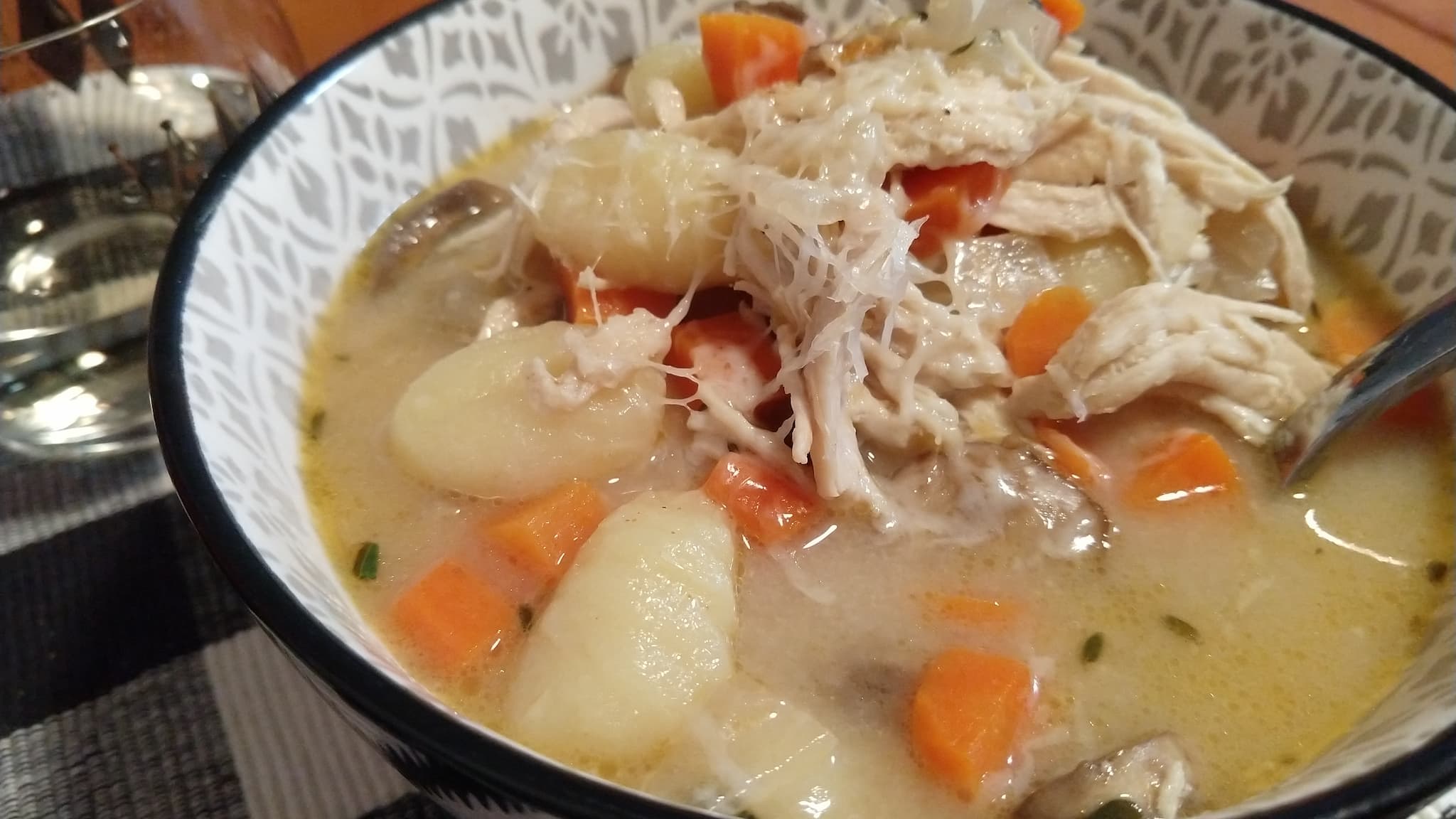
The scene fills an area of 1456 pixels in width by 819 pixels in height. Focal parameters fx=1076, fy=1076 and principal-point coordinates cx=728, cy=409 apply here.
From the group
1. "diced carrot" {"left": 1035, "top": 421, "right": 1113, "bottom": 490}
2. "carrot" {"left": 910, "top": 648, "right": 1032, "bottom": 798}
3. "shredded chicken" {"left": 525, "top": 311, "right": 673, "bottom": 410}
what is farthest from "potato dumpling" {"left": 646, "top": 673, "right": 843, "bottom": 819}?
"diced carrot" {"left": 1035, "top": 421, "right": 1113, "bottom": 490}

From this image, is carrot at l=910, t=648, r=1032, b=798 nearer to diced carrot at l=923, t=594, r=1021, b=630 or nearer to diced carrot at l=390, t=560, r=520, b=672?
diced carrot at l=923, t=594, r=1021, b=630

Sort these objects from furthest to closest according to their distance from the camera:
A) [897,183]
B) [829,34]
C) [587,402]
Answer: [829,34]
[897,183]
[587,402]

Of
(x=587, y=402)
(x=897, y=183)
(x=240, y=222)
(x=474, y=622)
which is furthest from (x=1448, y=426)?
(x=240, y=222)

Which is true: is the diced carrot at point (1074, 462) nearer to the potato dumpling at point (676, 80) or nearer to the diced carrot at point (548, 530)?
the diced carrot at point (548, 530)

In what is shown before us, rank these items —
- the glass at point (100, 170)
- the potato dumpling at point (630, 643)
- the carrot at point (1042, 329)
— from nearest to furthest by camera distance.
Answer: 1. the potato dumpling at point (630, 643)
2. the carrot at point (1042, 329)
3. the glass at point (100, 170)

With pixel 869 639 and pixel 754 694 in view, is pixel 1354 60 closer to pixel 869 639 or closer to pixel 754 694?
pixel 869 639

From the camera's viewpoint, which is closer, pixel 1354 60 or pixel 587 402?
pixel 587 402

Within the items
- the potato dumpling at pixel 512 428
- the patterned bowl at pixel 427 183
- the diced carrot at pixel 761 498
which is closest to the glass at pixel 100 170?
the patterned bowl at pixel 427 183

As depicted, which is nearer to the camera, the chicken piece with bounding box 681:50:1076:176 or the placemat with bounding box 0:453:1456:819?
the placemat with bounding box 0:453:1456:819
